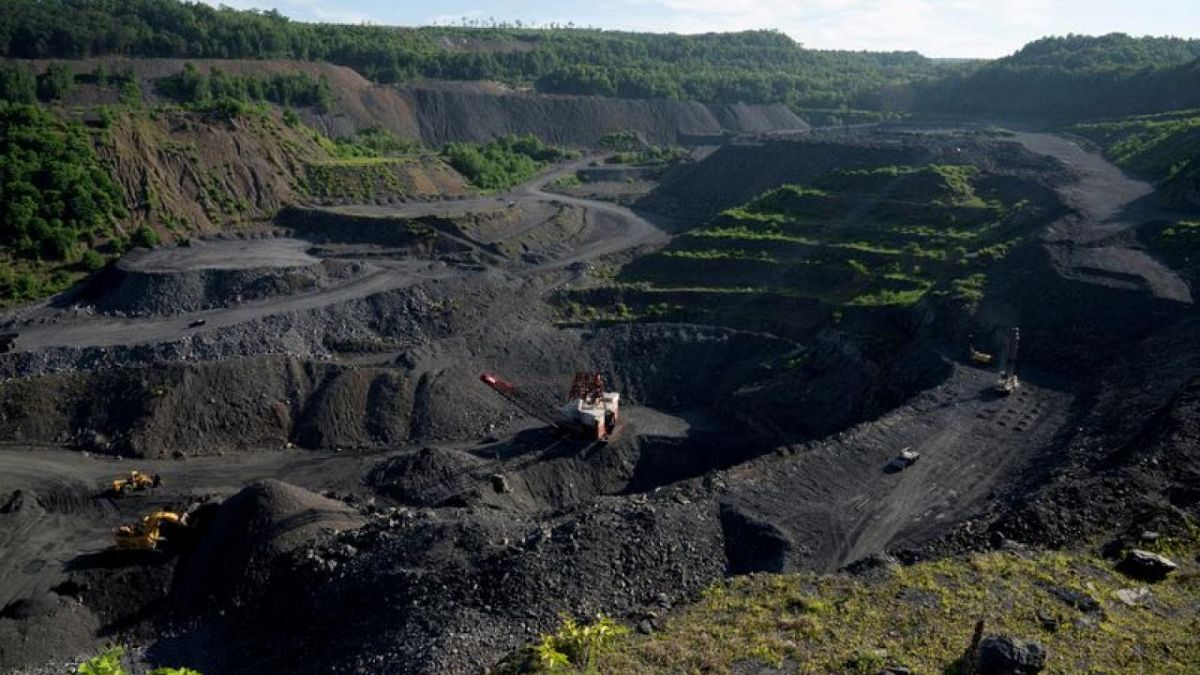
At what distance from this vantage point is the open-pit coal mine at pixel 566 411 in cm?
2445

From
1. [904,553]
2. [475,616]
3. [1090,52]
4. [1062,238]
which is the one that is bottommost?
[475,616]

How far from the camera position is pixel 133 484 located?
35.3 m

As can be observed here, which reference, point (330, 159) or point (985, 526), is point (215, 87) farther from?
point (985, 526)

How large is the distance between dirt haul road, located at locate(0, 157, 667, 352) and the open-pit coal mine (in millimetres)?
380

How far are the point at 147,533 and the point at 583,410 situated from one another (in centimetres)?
1692

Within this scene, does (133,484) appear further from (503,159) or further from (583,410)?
(503,159)

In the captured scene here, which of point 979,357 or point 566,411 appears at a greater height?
point 979,357

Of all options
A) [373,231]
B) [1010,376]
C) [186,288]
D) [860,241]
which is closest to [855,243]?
[860,241]

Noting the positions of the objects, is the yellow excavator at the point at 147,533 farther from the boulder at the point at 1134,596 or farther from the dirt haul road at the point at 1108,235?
the dirt haul road at the point at 1108,235

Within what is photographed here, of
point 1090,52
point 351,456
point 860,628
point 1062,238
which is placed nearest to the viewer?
point 860,628

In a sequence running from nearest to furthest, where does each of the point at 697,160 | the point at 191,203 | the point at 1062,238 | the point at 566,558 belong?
the point at 566,558
the point at 1062,238
the point at 191,203
the point at 697,160

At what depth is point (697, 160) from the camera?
91.0m

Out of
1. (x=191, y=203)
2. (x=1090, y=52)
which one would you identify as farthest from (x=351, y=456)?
(x=1090, y=52)

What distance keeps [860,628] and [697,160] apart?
75.3 m
